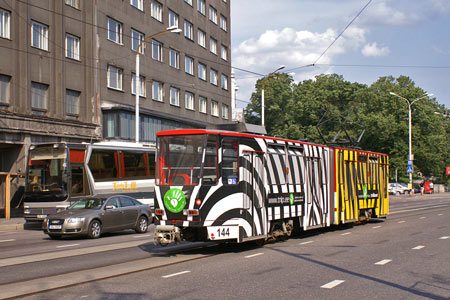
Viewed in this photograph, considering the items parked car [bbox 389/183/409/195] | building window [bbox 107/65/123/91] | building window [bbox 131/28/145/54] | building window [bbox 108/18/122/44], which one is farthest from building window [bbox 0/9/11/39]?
parked car [bbox 389/183/409/195]

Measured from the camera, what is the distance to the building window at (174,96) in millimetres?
42094

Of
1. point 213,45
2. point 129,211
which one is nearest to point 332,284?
point 129,211

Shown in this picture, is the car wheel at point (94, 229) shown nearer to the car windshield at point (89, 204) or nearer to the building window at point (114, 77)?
the car windshield at point (89, 204)

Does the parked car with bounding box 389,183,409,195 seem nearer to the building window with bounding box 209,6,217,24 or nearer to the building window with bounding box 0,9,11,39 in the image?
the building window with bounding box 209,6,217,24

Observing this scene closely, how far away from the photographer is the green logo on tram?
11.5m

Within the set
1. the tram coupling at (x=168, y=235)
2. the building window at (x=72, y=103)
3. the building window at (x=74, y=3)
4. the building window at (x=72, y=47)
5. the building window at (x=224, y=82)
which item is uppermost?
the building window at (x=74, y=3)

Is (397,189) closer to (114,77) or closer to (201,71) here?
(201,71)

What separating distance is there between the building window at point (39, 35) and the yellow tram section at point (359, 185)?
18783mm

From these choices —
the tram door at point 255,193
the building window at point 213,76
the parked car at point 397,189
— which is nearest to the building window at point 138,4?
the building window at point 213,76

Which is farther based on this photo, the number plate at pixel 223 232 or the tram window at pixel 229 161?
the tram window at pixel 229 161

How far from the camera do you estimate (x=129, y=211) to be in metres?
18.2

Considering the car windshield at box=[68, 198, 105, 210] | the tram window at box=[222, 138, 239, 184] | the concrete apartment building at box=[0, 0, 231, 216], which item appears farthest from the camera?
the concrete apartment building at box=[0, 0, 231, 216]

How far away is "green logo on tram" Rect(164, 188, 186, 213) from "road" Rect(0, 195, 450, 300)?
1052 millimetres

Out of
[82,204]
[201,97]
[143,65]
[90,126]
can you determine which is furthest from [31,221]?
[201,97]
